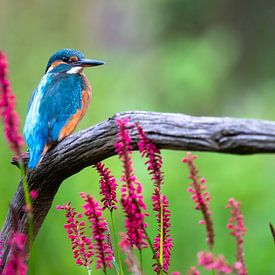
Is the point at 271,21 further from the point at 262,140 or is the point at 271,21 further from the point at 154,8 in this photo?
the point at 262,140

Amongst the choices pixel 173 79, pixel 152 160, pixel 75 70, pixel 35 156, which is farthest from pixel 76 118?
pixel 173 79

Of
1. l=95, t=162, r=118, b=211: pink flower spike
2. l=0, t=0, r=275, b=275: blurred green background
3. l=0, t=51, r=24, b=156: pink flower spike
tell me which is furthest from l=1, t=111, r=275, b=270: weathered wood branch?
l=0, t=51, r=24, b=156: pink flower spike

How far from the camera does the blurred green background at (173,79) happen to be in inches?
139

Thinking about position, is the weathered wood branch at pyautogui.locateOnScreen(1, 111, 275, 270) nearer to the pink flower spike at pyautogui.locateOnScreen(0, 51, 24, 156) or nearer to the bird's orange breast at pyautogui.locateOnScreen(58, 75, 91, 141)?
the bird's orange breast at pyautogui.locateOnScreen(58, 75, 91, 141)

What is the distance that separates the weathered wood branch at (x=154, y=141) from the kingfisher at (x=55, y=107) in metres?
0.12

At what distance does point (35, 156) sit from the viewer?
2.29m

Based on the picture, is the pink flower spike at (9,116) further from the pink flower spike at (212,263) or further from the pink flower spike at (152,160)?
the pink flower spike at (212,263)

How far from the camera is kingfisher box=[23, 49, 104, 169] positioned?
97.0 inches

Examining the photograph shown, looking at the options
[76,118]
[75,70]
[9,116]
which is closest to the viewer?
[9,116]

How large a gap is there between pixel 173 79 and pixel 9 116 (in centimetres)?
522

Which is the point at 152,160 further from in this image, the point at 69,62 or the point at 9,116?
the point at 69,62

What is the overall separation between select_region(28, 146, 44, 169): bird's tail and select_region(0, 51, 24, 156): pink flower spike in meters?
0.87

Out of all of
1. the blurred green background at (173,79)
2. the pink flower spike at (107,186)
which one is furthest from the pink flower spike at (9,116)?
the blurred green background at (173,79)

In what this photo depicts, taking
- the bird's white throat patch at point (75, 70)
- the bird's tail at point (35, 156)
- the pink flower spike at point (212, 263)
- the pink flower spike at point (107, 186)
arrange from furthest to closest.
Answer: the bird's white throat patch at point (75, 70) → the bird's tail at point (35, 156) → the pink flower spike at point (107, 186) → the pink flower spike at point (212, 263)
